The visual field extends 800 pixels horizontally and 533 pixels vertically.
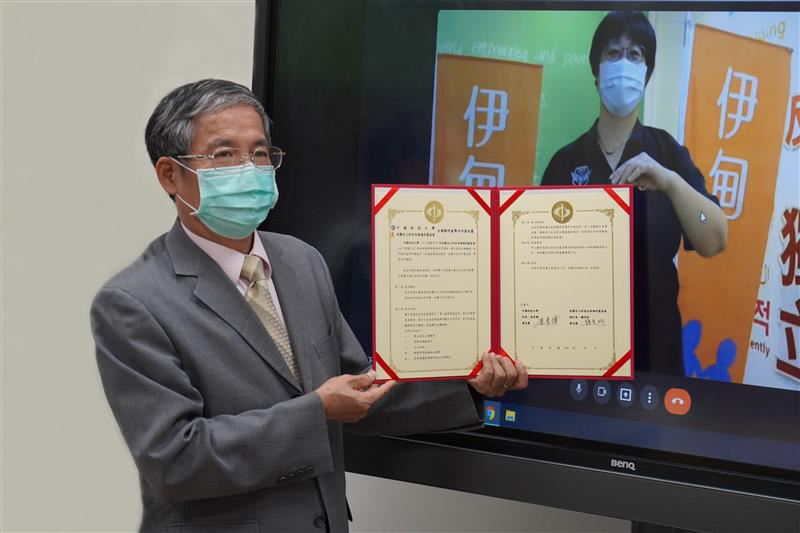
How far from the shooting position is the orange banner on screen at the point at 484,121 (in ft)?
6.18

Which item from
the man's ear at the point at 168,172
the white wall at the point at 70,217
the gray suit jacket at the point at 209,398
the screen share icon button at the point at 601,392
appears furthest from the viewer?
the white wall at the point at 70,217

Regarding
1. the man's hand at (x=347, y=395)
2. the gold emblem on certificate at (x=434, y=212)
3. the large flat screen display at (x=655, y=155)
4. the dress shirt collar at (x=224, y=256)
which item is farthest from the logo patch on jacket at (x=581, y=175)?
the dress shirt collar at (x=224, y=256)

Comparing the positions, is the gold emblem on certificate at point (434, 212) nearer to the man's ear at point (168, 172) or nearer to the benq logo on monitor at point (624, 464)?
the man's ear at point (168, 172)

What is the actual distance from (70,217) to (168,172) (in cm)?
123

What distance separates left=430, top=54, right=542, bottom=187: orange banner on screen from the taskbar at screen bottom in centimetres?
53

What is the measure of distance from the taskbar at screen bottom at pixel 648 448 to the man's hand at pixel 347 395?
0.44m

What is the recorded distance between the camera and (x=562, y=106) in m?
1.84

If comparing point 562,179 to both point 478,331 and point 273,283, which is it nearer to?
point 478,331

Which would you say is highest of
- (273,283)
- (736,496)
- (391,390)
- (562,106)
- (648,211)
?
(562,106)

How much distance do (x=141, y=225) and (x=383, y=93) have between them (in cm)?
102

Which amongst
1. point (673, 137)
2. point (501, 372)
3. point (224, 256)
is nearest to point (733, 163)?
point (673, 137)

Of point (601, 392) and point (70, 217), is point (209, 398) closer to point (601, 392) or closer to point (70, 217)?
point (601, 392)

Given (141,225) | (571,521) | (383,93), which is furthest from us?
(141,225)

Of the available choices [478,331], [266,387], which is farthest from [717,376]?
[266,387]
